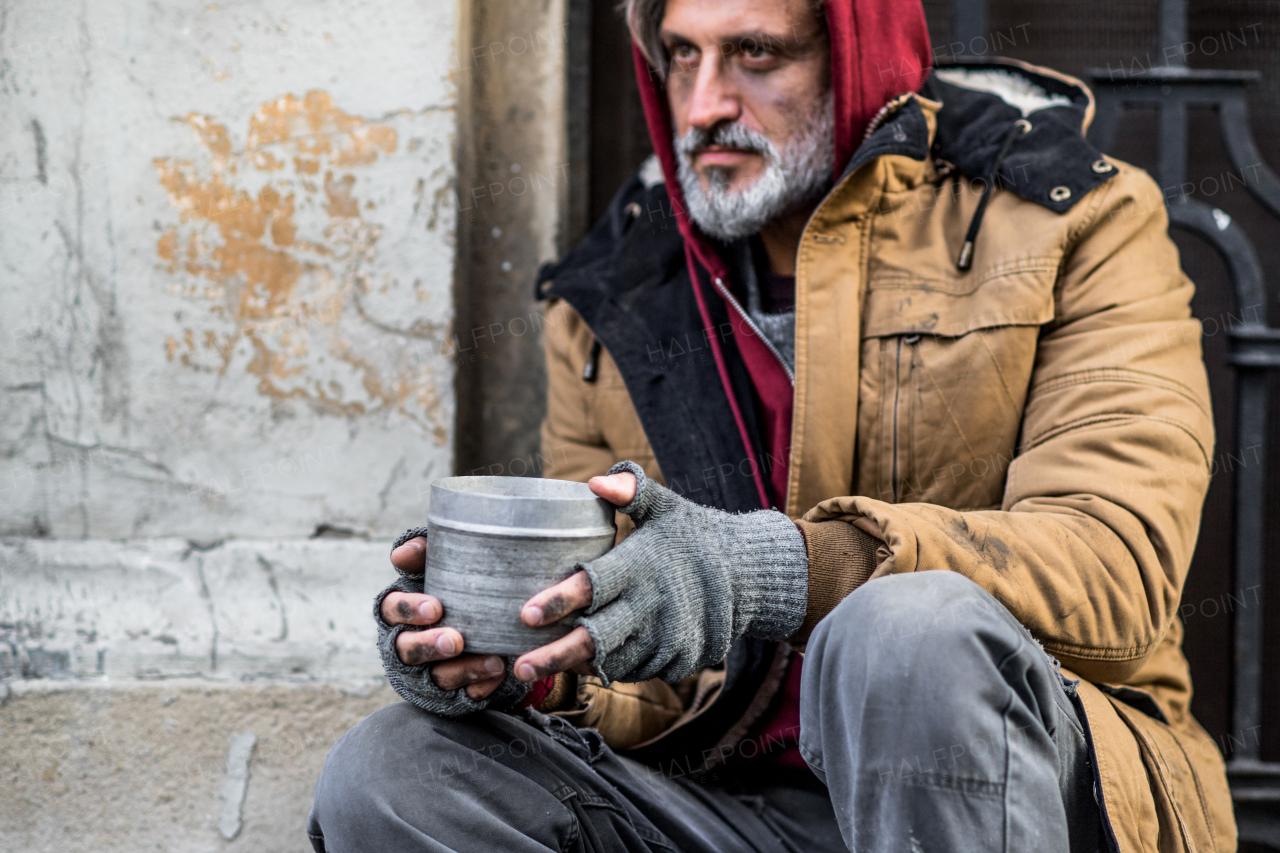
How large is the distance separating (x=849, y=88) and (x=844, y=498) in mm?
831

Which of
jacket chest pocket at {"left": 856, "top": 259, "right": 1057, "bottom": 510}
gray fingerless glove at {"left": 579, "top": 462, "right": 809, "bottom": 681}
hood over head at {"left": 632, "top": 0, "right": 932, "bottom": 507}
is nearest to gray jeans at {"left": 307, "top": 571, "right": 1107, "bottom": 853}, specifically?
gray fingerless glove at {"left": 579, "top": 462, "right": 809, "bottom": 681}

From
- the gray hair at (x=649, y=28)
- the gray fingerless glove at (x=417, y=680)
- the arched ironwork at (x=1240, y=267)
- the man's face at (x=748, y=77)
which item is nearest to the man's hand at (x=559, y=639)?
the gray fingerless glove at (x=417, y=680)

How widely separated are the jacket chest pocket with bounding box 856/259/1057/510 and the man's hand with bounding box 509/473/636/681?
0.73 metres

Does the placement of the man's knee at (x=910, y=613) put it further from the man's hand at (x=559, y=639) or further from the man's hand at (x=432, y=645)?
the man's hand at (x=432, y=645)

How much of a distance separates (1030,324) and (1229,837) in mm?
791

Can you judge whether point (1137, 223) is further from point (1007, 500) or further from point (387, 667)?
point (387, 667)

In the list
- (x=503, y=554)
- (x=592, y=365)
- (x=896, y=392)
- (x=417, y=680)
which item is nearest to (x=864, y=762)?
(x=503, y=554)

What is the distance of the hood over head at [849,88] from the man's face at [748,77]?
0.05 m

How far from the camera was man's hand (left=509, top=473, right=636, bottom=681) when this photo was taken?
1035 millimetres

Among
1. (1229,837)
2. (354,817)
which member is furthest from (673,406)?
(1229,837)

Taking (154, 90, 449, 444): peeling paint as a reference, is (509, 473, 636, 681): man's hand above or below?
below

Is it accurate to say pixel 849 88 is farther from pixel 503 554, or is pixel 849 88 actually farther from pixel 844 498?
pixel 503 554

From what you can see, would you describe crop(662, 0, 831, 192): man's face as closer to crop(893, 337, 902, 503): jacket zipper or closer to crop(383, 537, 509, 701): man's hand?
crop(893, 337, 902, 503): jacket zipper

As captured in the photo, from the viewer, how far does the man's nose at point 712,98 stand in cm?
180
